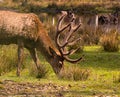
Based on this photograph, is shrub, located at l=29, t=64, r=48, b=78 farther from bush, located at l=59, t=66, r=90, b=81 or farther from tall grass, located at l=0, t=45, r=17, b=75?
tall grass, located at l=0, t=45, r=17, b=75

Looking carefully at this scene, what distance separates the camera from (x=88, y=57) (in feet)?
61.6

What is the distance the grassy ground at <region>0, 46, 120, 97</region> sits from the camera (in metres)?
11.6

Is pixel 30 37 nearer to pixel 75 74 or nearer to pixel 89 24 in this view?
pixel 75 74

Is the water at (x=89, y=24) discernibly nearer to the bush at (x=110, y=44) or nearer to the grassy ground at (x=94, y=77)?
the bush at (x=110, y=44)

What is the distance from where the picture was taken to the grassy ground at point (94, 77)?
1157 centimetres

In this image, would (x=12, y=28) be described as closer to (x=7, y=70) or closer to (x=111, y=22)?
(x=7, y=70)

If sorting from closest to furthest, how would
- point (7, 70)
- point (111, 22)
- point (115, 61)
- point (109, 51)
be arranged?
point (7, 70)
point (115, 61)
point (109, 51)
point (111, 22)

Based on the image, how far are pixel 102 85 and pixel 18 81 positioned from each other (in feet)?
7.17

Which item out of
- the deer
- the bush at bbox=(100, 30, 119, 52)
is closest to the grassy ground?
the bush at bbox=(100, 30, 119, 52)

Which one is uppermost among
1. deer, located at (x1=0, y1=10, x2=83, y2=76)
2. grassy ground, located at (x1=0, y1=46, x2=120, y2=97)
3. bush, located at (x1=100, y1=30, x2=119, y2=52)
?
deer, located at (x1=0, y1=10, x2=83, y2=76)

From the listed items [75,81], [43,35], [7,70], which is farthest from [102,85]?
[7,70]

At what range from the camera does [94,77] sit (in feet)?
49.2

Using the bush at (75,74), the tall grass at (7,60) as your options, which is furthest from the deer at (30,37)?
the tall grass at (7,60)

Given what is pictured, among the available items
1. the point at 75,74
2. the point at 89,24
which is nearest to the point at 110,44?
the point at 75,74
